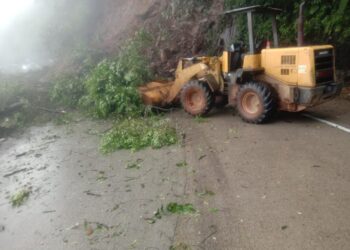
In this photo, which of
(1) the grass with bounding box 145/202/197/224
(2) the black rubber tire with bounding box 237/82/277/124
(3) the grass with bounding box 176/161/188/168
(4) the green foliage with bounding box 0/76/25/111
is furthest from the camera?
(4) the green foliage with bounding box 0/76/25/111

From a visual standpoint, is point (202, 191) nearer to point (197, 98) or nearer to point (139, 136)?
point (139, 136)

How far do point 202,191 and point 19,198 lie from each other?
346 centimetres

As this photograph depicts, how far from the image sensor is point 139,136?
348 inches

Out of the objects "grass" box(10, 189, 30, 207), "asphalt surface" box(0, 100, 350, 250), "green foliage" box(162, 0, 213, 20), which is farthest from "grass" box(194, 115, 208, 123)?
"green foliage" box(162, 0, 213, 20)

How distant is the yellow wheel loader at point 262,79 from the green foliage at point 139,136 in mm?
1267

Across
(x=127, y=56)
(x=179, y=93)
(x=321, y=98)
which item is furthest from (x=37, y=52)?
(x=321, y=98)

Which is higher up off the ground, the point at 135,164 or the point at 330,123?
the point at 330,123

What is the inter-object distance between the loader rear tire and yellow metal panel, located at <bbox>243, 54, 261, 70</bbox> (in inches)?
49.7

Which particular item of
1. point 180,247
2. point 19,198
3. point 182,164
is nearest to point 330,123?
point 182,164

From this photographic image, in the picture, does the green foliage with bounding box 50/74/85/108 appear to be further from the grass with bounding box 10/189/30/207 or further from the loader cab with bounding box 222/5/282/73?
the grass with bounding box 10/189/30/207

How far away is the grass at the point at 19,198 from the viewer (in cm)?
689

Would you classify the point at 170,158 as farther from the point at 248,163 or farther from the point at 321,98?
the point at 321,98

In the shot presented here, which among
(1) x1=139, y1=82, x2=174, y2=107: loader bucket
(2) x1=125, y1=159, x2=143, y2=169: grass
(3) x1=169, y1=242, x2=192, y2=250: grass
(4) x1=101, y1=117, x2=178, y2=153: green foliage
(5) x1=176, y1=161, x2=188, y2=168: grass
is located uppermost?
(1) x1=139, y1=82, x2=174, y2=107: loader bucket

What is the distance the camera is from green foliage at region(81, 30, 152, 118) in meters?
11.1
